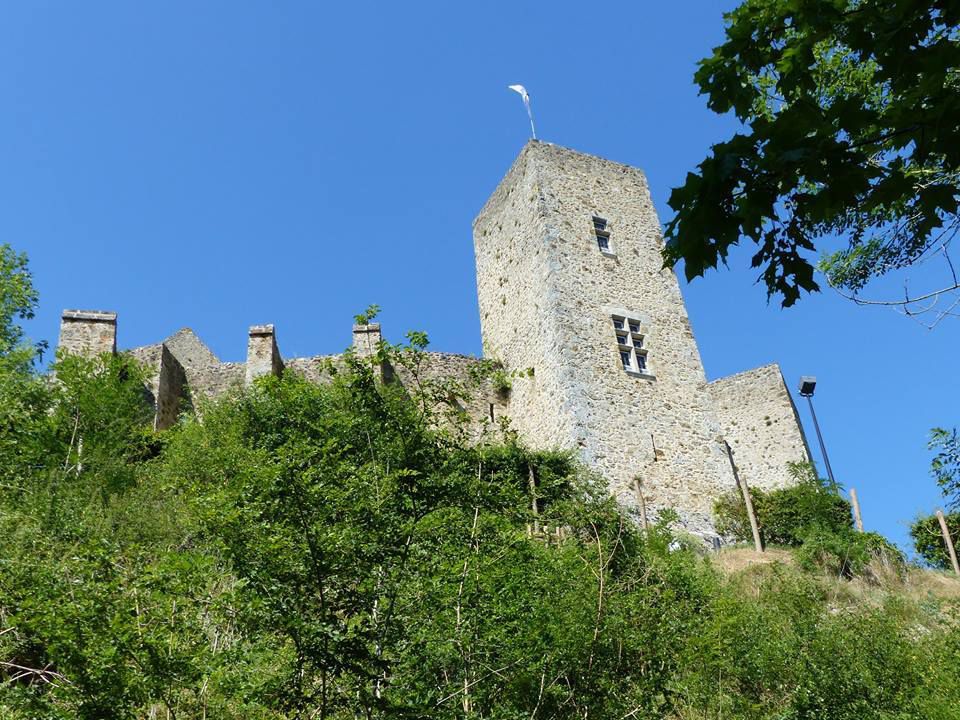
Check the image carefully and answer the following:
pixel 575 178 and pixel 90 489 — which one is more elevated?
pixel 575 178

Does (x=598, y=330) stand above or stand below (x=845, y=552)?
above

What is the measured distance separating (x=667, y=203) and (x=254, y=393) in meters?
12.0

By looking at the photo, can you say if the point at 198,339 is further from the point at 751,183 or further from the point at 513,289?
the point at 751,183

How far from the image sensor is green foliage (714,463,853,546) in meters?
14.6

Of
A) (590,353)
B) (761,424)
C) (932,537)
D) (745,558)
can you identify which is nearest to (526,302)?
(590,353)

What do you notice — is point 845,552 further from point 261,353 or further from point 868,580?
point 261,353

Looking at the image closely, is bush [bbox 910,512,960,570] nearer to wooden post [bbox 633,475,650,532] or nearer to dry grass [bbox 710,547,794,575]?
dry grass [bbox 710,547,794,575]

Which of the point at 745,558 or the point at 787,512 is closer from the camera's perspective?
the point at 745,558

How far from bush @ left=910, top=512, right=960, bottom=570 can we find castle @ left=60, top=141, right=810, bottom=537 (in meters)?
3.31

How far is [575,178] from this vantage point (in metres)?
18.2

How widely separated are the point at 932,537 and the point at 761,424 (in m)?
5.67

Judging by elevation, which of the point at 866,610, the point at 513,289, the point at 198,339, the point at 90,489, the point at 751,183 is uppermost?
the point at 198,339

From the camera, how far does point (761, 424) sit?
19938 mm

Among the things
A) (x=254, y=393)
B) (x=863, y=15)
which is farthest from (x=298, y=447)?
(x=254, y=393)
